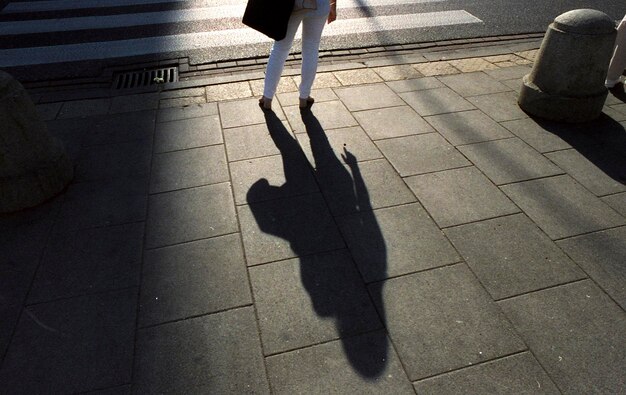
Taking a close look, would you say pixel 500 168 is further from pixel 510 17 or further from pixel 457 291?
pixel 510 17

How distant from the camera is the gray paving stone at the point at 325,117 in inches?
168

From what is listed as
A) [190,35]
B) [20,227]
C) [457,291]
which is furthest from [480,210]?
[190,35]

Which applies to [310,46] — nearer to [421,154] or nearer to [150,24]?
[421,154]

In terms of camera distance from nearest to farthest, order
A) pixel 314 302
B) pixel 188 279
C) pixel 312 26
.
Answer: pixel 314 302
pixel 188 279
pixel 312 26

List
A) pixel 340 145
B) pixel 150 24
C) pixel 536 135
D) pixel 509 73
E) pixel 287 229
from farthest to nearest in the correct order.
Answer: pixel 150 24
pixel 509 73
pixel 536 135
pixel 340 145
pixel 287 229

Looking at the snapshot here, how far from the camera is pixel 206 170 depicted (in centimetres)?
361

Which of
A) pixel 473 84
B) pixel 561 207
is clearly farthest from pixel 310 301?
pixel 473 84

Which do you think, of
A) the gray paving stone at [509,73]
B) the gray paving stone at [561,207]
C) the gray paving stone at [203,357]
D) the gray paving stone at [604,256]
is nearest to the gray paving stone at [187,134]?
the gray paving stone at [203,357]

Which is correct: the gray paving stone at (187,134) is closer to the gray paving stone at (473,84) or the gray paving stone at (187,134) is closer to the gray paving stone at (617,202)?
the gray paving stone at (473,84)

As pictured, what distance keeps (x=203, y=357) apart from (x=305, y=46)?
3045mm

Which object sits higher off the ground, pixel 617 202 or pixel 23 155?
pixel 23 155

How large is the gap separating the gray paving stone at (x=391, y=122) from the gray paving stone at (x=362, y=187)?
546 millimetres

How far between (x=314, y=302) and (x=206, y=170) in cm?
170

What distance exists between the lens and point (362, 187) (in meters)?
3.39
